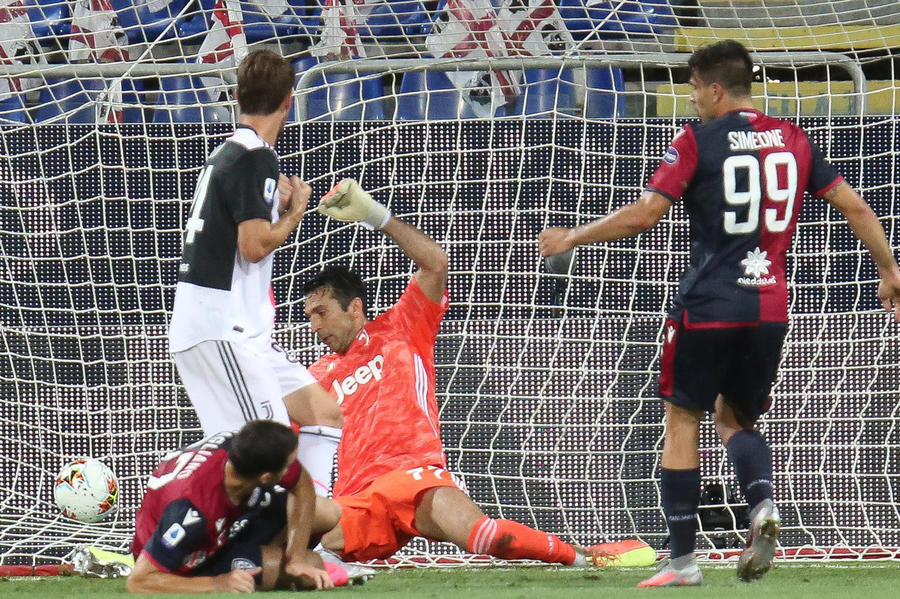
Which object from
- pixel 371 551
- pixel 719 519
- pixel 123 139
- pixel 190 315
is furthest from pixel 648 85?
pixel 190 315

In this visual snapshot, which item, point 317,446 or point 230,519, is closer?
point 230,519

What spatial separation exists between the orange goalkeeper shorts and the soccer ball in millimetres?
1179

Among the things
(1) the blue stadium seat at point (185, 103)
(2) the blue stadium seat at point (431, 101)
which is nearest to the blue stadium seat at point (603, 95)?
(2) the blue stadium seat at point (431, 101)

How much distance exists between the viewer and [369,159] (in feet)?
22.2

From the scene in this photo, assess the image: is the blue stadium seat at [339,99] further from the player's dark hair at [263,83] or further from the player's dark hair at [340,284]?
the player's dark hair at [263,83]

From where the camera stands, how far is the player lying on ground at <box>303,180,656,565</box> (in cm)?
479

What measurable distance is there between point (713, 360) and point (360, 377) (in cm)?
149

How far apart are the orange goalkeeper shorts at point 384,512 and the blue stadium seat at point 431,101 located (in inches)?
109

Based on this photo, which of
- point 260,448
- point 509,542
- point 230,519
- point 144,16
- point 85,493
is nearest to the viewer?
point 260,448

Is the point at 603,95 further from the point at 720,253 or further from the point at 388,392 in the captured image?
the point at 720,253

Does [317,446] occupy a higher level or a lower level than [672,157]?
lower

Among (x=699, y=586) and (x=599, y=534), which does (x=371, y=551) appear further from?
(x=599, y=534)

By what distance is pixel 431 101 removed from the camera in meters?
7.22

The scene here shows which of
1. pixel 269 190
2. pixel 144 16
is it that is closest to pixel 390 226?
pixel 269 190
